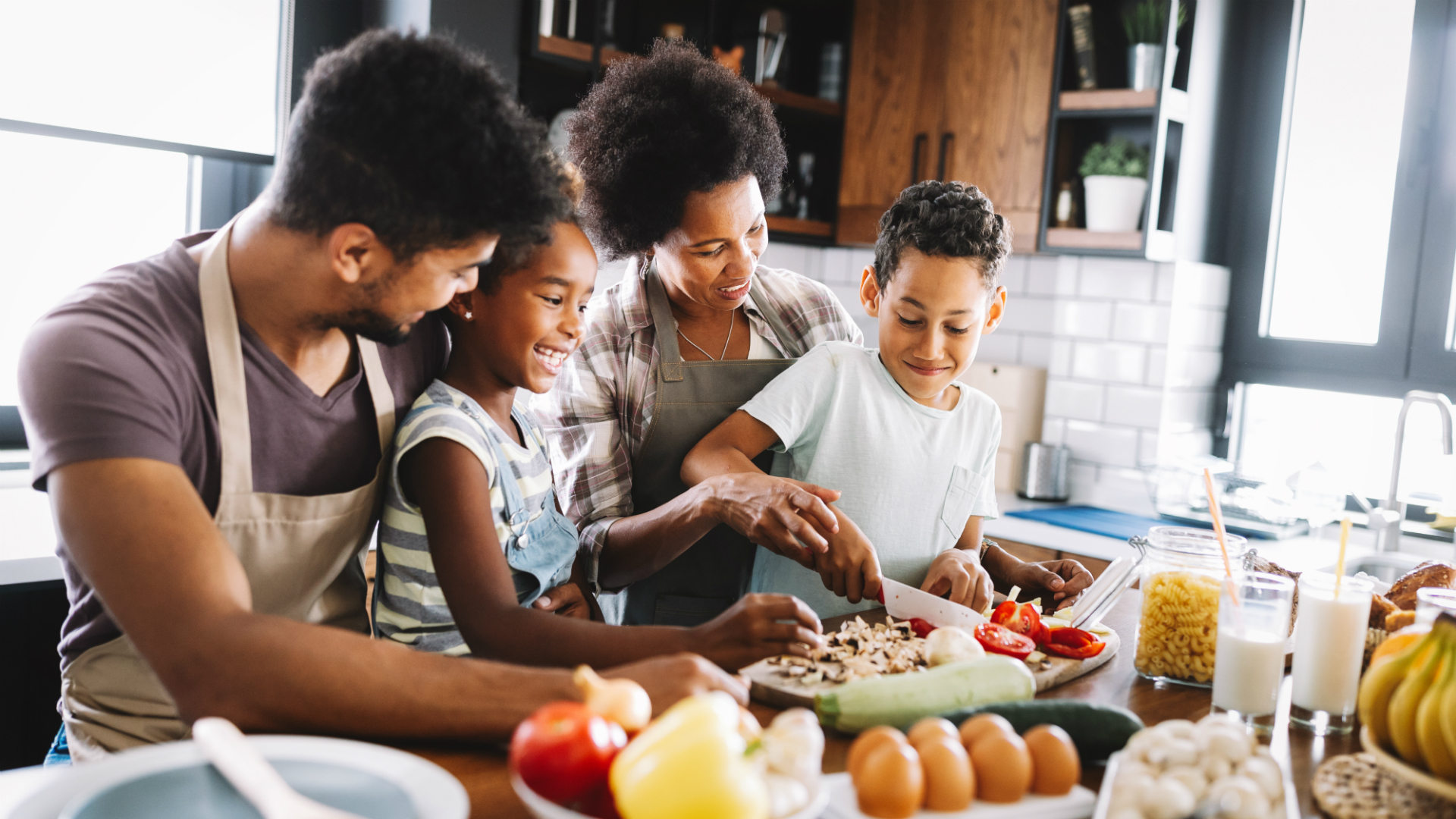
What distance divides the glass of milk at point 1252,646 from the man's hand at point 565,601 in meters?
0.78

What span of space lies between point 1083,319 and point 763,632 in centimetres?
251

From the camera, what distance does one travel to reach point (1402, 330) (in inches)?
117

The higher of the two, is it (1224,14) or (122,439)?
(1224,14)

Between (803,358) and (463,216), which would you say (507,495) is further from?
(803,358)

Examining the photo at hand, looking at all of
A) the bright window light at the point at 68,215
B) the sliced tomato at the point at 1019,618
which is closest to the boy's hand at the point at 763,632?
the sliced tomato at the point at 1019,618

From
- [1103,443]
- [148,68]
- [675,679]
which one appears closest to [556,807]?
[675,679]

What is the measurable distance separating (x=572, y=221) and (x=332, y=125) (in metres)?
0.39

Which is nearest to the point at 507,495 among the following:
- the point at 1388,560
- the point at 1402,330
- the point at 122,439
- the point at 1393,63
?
the point at 122,439

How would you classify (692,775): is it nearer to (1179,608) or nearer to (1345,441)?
(1179,608)

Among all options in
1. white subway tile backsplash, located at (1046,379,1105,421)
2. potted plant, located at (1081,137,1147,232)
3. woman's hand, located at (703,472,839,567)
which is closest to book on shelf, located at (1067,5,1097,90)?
potted plant, located at (1081,137,1147,232)

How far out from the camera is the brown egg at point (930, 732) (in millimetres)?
861

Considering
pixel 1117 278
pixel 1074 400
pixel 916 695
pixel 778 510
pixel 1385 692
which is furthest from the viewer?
pixel 1074 400

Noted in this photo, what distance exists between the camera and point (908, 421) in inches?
67.1

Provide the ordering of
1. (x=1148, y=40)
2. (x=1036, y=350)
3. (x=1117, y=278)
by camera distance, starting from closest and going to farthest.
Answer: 1. (x=1148, y=40)
2. (x=1117, y=278)
3. (x=1036, y=350)
